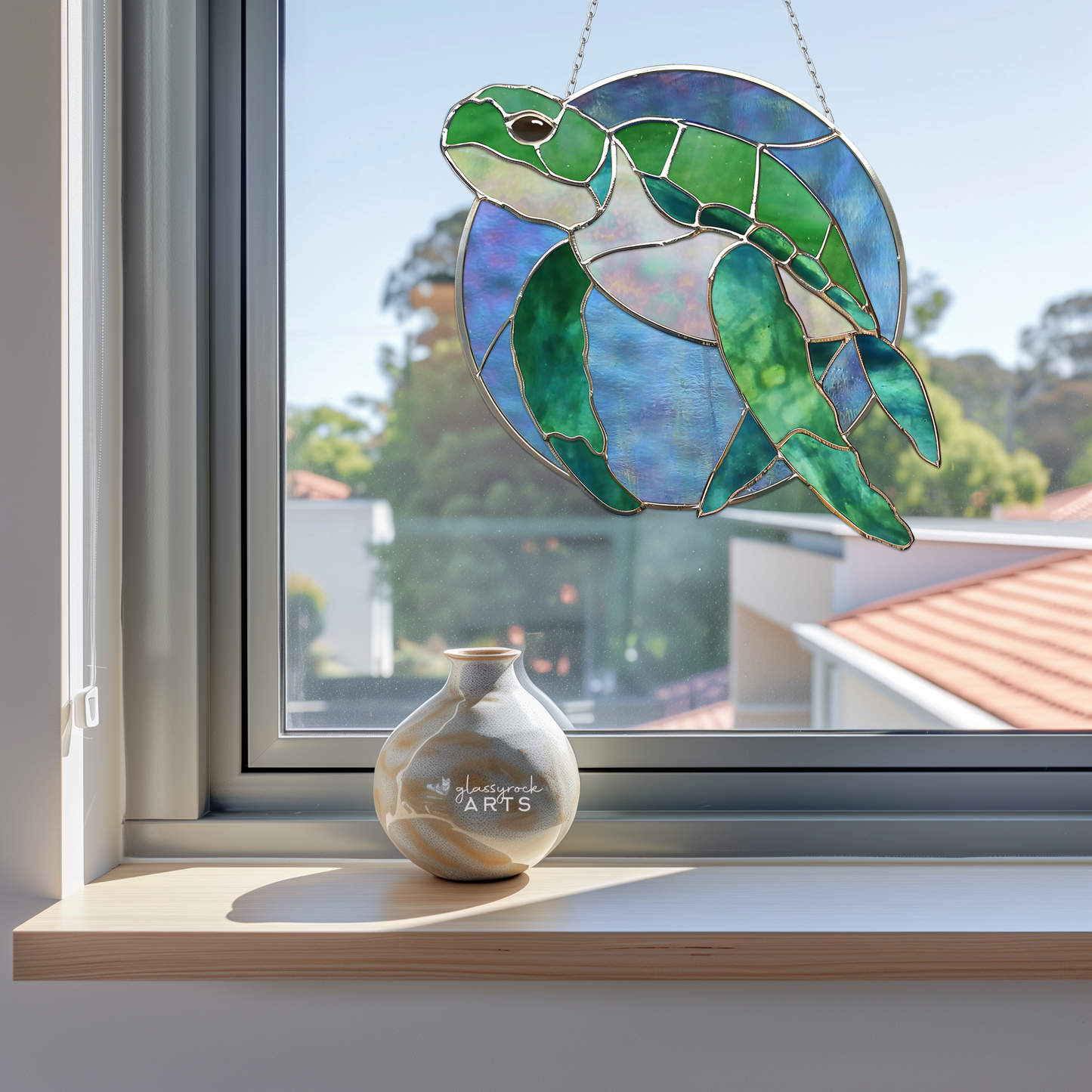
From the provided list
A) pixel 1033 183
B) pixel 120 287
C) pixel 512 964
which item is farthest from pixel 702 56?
pixel 512 964

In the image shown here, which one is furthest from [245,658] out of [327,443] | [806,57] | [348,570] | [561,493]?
[806,57]

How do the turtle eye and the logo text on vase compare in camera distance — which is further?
the turtle eye

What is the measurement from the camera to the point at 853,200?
2.83 ft

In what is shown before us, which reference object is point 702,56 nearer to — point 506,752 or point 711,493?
point 711,493

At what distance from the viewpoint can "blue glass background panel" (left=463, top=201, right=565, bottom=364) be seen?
0.86m

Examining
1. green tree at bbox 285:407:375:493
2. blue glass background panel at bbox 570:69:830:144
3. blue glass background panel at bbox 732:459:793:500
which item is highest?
blue glass background panel at bbox 570:69:830:144

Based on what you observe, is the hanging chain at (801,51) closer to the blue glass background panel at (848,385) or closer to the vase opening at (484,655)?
the blue glass background panel at (848,385)

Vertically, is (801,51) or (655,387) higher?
(801,51)

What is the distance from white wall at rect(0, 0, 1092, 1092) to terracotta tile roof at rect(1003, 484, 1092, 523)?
0.46 m

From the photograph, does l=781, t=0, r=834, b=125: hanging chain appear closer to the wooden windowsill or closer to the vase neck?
the vase neck

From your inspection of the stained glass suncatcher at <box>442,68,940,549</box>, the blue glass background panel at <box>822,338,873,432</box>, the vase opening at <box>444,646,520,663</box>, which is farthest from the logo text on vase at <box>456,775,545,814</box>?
the blue glass background panel at <box>822,338,873,432</box>

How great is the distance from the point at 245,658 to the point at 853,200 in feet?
2.57

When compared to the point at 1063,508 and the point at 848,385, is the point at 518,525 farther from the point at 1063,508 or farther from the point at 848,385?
the point at 1063,508

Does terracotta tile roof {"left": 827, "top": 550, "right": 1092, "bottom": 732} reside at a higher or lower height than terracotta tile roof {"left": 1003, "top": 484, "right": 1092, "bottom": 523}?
lower
